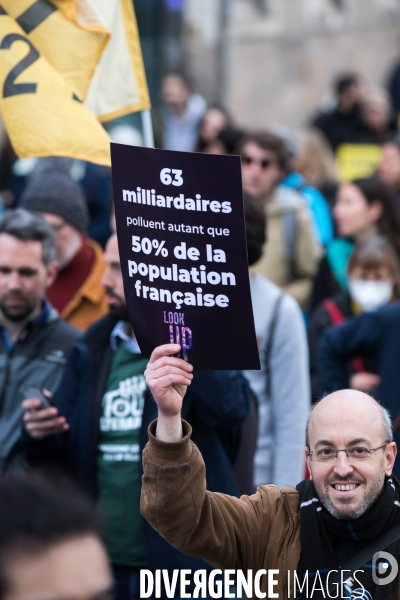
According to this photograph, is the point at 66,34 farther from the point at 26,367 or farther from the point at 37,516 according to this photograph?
the point at 37,516

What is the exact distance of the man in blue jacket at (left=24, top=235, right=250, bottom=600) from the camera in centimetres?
425

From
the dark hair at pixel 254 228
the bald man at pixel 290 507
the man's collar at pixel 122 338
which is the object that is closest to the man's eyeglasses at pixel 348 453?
the bald man at pixel 290 507

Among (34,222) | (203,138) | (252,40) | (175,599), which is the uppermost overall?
(252,40)

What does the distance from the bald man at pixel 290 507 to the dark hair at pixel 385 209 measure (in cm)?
453

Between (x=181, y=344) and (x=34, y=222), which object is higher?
(x=34, y=222)

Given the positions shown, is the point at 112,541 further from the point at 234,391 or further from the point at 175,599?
the point at 234,391

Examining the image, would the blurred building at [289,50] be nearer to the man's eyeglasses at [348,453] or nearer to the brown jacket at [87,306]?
the brown jacket at [87,306]

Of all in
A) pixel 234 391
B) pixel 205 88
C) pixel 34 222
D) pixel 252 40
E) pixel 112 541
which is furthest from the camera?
pixel 252 40

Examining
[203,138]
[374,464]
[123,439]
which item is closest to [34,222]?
[123,439]

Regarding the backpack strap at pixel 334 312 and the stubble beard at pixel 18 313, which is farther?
the backpack strap at pixel 334 312

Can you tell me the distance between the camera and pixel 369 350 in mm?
5480

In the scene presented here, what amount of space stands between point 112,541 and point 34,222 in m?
1.65

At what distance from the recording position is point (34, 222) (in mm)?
5469

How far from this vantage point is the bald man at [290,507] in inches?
128
